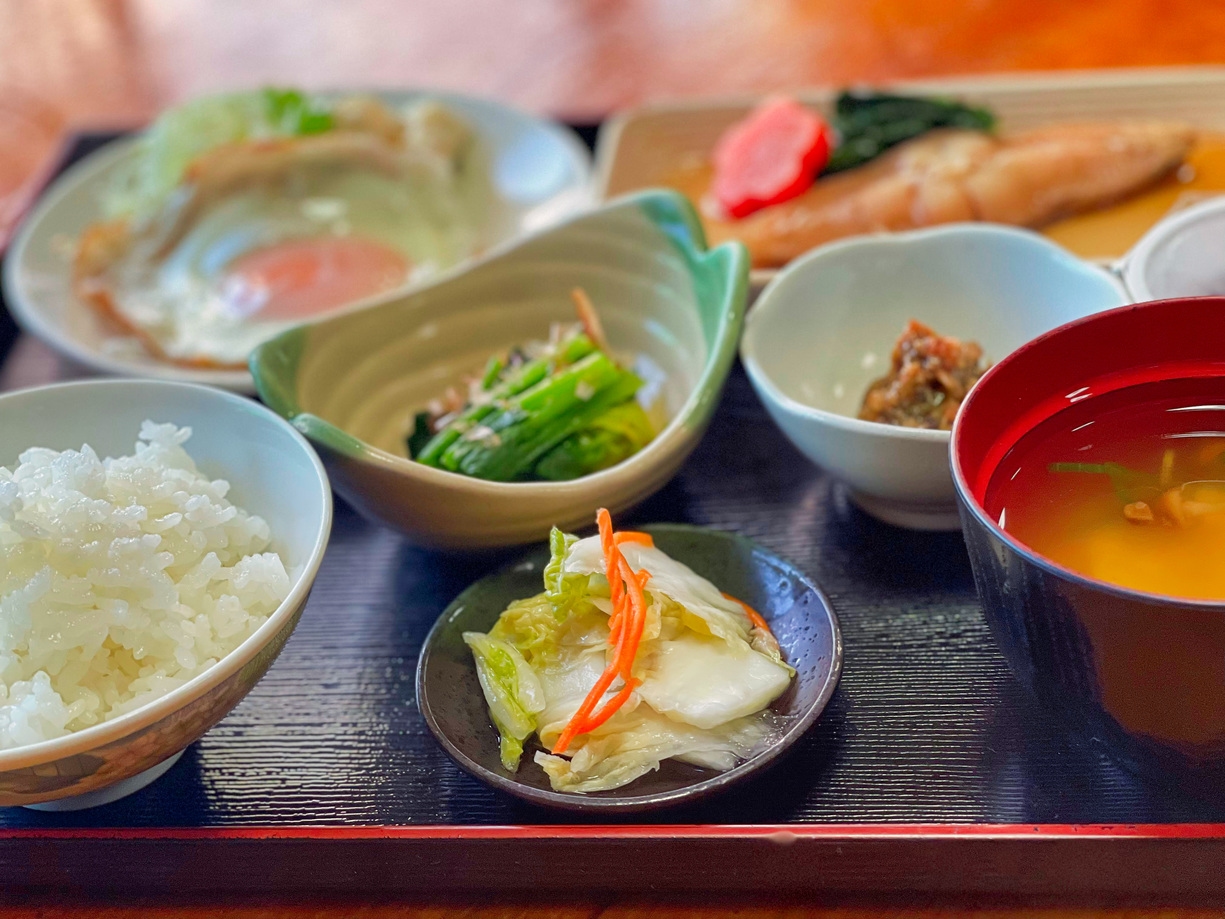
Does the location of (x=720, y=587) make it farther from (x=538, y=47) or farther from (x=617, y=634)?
(x=538, y=47)

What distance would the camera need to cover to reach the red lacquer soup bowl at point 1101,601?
3.33 feet

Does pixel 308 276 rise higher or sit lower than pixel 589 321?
lower

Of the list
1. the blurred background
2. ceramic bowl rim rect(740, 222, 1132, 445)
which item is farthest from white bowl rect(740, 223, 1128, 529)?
the blurred background

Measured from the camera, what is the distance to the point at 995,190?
7.18 feet

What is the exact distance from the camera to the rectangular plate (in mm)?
2410

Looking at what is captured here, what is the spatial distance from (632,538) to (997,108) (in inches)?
62.8

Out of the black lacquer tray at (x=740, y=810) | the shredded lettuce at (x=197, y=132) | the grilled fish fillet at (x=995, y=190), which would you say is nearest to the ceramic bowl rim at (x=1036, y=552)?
the black lacquer tray at (x=740, y=810)

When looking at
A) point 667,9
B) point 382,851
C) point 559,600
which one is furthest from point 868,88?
point 382,851

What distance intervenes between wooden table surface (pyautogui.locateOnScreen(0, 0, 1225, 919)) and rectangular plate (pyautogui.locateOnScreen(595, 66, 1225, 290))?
14.7 inches

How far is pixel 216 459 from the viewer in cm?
157

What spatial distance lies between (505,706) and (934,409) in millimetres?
740

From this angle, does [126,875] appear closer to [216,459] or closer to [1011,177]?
[216,459]

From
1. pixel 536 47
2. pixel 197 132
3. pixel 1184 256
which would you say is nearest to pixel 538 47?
pixel 536 47

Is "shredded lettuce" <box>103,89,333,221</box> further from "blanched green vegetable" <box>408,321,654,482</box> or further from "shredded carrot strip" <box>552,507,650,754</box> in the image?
"shredded carrot strip" <box>552,507,650,754</box>
